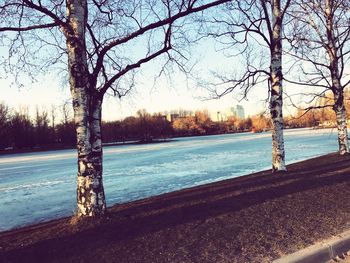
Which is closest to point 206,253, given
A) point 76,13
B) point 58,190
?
point 76,13

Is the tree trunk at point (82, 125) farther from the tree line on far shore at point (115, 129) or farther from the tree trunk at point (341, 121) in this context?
the tree line on far shore at point (115, 129)

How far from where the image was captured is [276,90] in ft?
39.0

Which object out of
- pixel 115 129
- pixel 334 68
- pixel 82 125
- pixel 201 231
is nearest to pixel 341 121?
pixel 334 68

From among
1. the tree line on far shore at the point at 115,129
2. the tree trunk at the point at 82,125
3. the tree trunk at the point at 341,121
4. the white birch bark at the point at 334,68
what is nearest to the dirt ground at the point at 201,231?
the tree trunk at the point at 82,125

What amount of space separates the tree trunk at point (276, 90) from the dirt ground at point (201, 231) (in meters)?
3.51

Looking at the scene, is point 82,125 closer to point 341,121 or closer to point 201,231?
point 201,231

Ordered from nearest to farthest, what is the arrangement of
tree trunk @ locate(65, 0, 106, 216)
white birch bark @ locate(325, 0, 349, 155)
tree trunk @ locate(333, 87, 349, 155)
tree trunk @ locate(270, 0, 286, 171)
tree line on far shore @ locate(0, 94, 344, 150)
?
tree trunk @ locate(65, 0, 106, 216) → tree trunk @ locate(270, 0, 286, 171) → white birch bark @ locate(325, 0, 349, 155) → tree trunk @ locate(333, 87, 349, 155) → tree line on far shore @ locate(0, 94, 344, 150)

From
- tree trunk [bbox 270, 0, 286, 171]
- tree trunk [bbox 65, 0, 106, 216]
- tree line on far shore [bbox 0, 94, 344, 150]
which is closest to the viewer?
tree trunk [bbox 65, 0, 106, 216]

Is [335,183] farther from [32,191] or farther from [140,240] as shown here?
[32,191]

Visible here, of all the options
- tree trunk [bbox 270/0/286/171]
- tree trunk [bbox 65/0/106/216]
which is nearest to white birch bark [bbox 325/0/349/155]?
tree trunk [bbox 270/0/286/171]

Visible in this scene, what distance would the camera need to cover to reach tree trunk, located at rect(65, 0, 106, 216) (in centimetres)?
684

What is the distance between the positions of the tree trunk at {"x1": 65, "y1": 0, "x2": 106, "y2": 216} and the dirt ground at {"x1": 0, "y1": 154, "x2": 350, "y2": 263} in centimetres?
44

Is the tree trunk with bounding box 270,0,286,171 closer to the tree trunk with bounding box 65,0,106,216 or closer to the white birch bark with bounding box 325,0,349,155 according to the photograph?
the white birch bark with bounding box 325,0,349,155

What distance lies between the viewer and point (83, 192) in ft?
22.5
